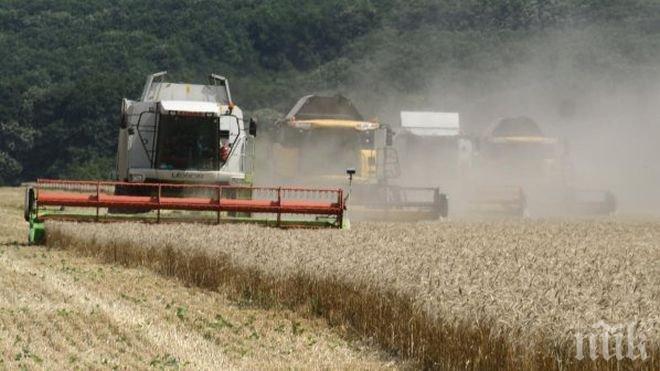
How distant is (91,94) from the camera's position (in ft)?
260

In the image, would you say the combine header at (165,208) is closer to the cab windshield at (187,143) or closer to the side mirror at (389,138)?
the cab windshield at (187,143)

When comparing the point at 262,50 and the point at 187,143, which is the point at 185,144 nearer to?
the point at 187,143

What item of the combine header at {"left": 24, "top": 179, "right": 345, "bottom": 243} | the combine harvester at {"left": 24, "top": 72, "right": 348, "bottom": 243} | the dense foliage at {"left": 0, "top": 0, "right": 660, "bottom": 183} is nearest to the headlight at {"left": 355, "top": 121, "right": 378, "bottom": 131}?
the combine harvester at {"left": 24, "top": 72, "right": 348, "bottom": 243}

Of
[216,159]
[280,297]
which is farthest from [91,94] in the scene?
[280,297]

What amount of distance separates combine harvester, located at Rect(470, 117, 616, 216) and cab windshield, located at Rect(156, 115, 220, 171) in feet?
40.0

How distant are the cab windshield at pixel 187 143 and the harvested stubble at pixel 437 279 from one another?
4.35m

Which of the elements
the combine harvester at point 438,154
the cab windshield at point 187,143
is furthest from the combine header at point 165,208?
the combine harvester at point 438,154

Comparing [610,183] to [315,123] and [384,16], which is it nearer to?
[315,123]

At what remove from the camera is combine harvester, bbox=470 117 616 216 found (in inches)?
1347

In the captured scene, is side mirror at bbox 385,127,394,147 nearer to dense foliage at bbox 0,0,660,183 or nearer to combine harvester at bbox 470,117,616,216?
combine harvester at bbox 470,117,616,216

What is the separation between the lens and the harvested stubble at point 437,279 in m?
7.43

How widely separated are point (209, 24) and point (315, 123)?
252 feet

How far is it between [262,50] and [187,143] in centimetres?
8041

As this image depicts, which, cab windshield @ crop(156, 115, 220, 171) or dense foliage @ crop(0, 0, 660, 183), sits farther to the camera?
dense foliage @ crop(0, 0, 660, 183)
